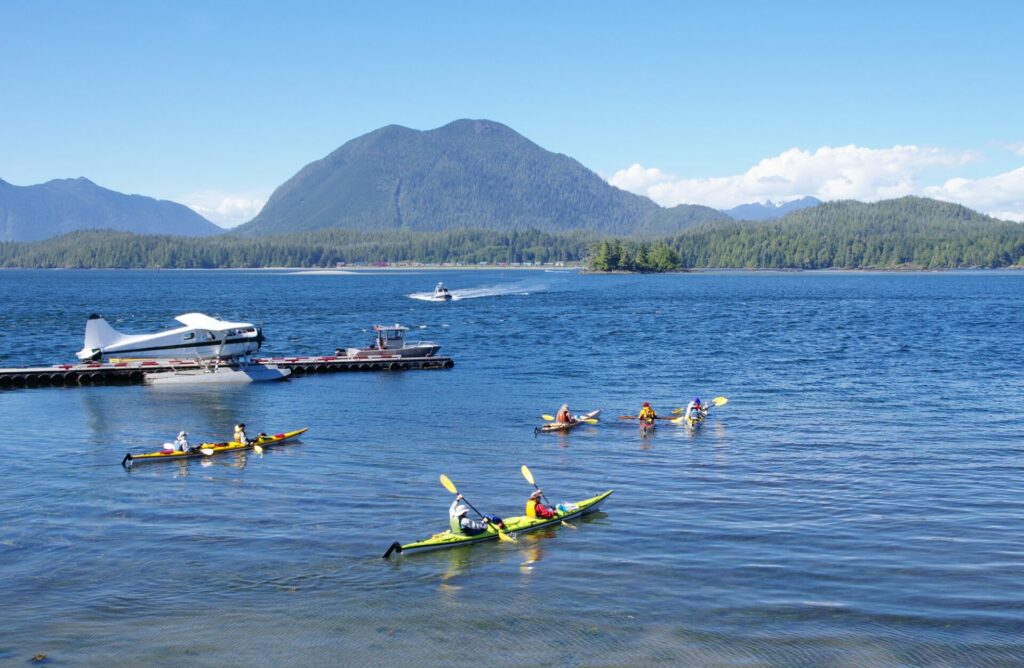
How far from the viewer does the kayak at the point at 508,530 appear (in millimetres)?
28719

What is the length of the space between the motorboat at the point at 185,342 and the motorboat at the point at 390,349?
895 centimetres

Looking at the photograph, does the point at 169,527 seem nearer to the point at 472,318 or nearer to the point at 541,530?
the point at 541,530

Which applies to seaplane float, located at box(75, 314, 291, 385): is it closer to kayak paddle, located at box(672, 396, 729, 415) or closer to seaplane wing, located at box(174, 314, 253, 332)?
seaplane wing, located at box(174, 314, 253, 332)

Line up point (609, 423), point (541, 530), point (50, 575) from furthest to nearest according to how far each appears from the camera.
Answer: point (609, 423), point (541, 530), point (50, 575)

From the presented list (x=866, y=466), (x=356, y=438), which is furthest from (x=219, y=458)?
(x=866, y=466)

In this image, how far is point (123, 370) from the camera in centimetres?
7144

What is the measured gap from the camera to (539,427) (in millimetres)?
49562

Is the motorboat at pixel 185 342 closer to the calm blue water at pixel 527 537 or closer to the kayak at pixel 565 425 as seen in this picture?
the calm blue water at pixel 527 537

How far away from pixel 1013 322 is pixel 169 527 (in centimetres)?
12077

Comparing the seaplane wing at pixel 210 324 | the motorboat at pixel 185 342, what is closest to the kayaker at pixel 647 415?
the motorboat at pixel 185 342

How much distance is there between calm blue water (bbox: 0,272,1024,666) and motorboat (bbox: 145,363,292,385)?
3297mm

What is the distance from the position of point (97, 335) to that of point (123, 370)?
5.45 meters

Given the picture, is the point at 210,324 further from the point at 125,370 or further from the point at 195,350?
the point at 125,370

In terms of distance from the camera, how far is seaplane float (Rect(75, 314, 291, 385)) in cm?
7056
